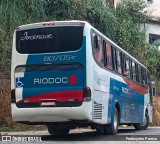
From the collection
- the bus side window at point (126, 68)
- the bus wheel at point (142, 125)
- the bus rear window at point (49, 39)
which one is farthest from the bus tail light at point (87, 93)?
the bus wheel at point (142, 125)

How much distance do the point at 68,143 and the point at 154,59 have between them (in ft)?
68.6

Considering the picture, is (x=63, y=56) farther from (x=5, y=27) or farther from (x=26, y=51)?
(x=5, y=27)

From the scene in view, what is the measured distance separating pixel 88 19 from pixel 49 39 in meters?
13.0

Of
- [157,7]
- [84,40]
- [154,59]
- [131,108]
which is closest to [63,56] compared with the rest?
[84,40]

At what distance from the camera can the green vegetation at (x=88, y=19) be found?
746 inches

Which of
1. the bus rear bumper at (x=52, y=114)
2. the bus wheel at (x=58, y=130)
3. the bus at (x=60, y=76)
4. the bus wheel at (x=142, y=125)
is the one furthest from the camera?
the bus wheel at (x=142, y=125)

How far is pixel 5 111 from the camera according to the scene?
17781 millimetres

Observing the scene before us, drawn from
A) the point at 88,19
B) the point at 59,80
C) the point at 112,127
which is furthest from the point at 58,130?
the point at 88,19

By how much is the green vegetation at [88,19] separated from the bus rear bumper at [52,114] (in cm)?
574

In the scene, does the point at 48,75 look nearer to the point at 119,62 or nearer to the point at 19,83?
the point at 19,83

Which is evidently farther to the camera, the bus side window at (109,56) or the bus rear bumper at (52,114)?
the bus side window at (109,56)

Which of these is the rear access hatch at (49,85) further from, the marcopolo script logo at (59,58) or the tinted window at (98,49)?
the tinted window at (98,49)

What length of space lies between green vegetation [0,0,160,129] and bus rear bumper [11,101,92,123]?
5737mm

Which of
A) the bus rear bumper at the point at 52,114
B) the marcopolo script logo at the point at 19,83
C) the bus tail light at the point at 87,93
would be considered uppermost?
the marcopolo script logo at the point at 19,83
